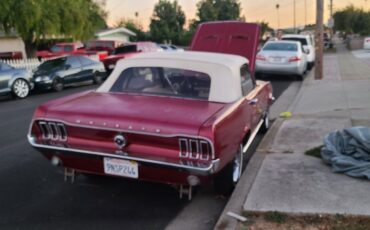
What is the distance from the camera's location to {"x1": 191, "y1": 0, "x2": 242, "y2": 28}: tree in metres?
75.7

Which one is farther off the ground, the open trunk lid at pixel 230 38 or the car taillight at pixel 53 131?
the open trunk lid at pixel 230 38

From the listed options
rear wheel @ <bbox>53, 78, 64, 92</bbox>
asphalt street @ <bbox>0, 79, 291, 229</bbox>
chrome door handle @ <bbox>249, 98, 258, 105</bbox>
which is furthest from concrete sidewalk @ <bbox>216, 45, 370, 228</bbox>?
rear wheel @ <bbox>53, 78, 64, 92</bbox>

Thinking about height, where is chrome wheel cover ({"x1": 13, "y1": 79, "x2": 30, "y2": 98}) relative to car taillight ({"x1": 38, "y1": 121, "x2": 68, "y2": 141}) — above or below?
below

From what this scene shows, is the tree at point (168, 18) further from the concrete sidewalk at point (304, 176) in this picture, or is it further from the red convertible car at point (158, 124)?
the red convertible car at point (158, 124)

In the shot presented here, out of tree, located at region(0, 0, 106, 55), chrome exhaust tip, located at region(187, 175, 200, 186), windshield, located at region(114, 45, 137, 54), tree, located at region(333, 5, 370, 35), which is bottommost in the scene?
tree, located at region(333, 5, 370, 35)

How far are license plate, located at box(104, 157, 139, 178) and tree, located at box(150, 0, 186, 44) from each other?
65.4m

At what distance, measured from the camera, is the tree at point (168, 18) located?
70631mm

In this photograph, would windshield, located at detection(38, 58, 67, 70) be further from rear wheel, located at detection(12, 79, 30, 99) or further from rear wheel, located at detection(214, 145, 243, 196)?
rear wheel, located at detection(214, 145, 243, 196)

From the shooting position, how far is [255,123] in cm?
657

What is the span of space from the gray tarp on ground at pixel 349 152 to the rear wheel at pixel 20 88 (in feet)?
39.1

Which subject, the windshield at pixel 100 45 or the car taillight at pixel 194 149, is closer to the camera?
the car taillight at pixel 194 149

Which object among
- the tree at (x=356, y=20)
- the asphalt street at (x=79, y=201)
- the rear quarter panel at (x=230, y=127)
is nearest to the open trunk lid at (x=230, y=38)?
the rear quarter panel at (x=230, y=127)

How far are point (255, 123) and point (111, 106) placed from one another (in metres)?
2.39

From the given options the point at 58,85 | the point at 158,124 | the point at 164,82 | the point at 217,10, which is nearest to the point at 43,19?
the point at 58,85
